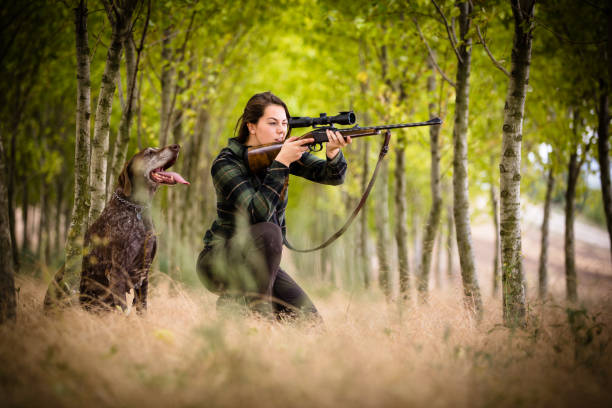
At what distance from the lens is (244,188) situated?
3.21 metres

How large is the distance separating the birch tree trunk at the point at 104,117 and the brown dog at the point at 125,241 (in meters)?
0.67

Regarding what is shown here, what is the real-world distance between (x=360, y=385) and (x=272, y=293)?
1.65 metres

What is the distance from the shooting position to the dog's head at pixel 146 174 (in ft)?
11.2

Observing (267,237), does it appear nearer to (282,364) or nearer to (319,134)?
(319,134)

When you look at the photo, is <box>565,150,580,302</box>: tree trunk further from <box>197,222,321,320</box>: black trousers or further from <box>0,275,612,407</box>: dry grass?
<box>197,222,321,320</box>: black trousers

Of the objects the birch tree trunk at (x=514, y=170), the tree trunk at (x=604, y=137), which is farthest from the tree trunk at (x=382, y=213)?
the birch tree trunk at (x=514, y=170)

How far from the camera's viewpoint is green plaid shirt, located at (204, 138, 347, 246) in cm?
318

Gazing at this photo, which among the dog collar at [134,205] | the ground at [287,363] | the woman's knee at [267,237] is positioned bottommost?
the ground at [287,363]

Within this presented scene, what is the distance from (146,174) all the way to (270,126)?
1229 mm

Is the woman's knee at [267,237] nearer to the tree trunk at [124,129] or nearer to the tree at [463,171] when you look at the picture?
the tree trunk at [124,129]

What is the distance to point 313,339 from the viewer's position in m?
2.82

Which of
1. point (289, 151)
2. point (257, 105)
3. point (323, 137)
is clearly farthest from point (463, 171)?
point (257, 105)

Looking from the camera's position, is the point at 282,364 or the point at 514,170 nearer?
the point at 282,364

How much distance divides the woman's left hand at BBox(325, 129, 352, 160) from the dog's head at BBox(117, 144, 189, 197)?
53.8 inches
